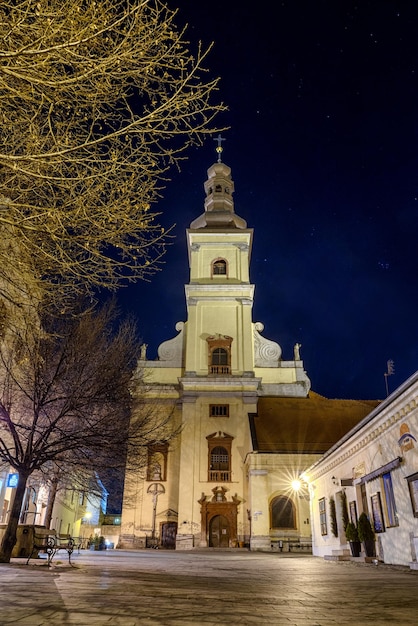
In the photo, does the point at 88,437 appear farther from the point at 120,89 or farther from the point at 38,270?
the point at 120,89

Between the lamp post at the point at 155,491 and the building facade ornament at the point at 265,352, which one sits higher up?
the building facade ornament at the point at 265,352

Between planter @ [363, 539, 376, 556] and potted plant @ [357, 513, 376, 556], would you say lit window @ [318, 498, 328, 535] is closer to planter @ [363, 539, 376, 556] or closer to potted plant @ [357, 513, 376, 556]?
potted plant @ [357, 513, 376, 556]

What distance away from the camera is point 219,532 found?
29.7m

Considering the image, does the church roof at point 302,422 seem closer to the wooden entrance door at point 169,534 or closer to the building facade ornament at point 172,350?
the building facade ornament at point 172,350

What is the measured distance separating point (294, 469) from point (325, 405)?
6.58 meters

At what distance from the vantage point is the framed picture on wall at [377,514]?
13.6 meters

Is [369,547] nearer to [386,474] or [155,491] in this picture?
[386,474]

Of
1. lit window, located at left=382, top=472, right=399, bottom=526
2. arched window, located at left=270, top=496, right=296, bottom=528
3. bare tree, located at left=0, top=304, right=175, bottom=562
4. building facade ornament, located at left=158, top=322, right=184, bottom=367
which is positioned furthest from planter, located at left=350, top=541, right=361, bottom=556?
building facade ornament, located at left=158, top=322, right=184, bottom=367

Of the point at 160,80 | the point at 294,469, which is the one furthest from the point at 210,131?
the point at 294,469

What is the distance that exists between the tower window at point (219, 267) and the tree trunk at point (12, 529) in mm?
25632

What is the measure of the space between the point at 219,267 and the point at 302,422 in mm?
13514

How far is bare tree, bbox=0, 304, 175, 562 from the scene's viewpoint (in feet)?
47.0

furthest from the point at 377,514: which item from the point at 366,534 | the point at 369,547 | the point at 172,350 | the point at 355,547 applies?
the point at 172,350

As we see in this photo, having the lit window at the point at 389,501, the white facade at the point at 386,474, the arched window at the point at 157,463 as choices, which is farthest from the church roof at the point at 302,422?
the lit window at the point at 389,501
